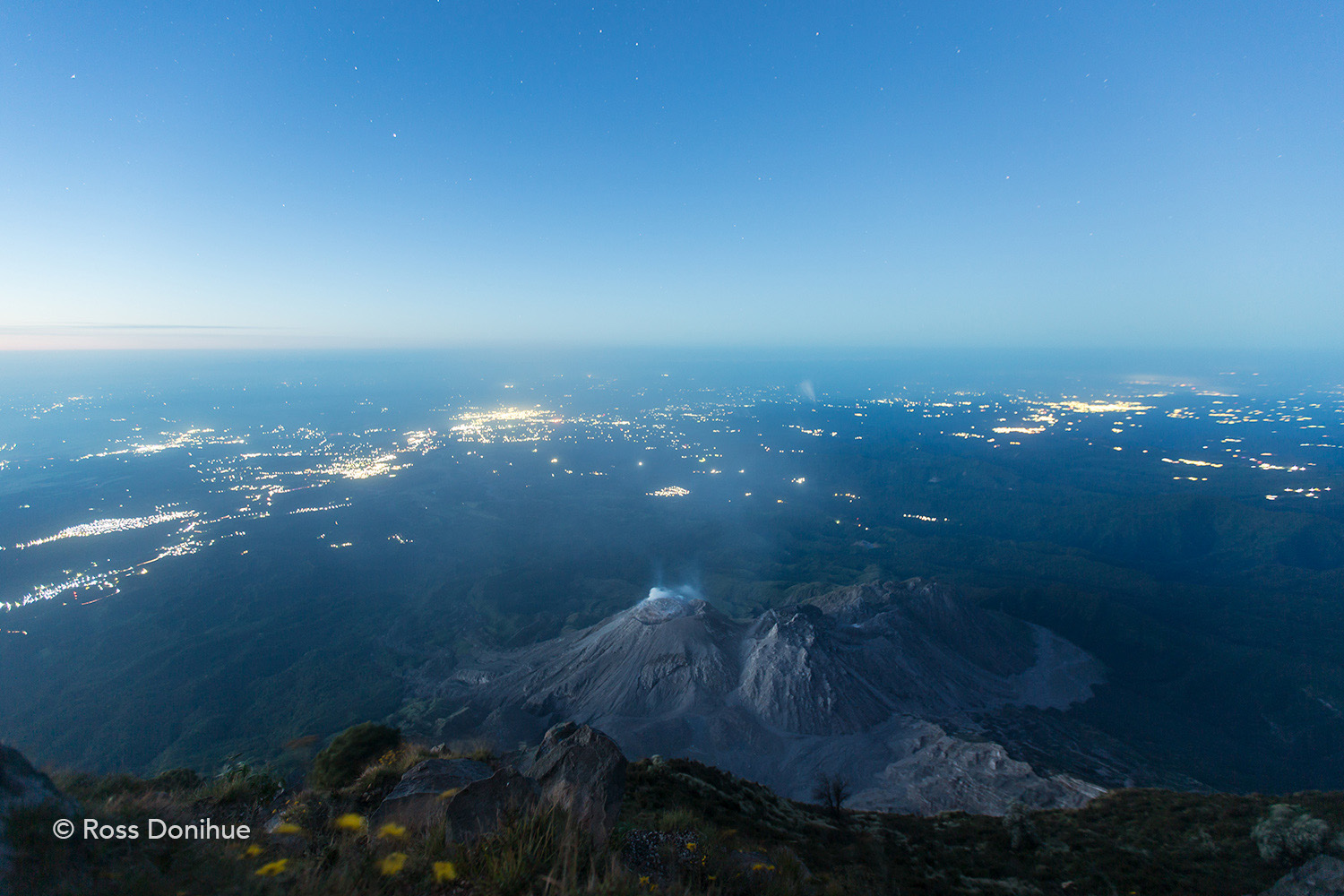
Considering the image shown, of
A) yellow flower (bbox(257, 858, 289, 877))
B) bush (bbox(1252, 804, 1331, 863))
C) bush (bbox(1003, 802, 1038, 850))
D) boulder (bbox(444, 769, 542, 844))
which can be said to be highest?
yellow flower (bbox(257, 858, 289, 877))

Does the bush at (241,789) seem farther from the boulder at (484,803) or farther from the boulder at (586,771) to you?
the boulder at (484,803)

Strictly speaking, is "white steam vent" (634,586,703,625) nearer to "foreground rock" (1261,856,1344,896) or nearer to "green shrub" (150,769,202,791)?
"green shrub" (150,769,202,791)

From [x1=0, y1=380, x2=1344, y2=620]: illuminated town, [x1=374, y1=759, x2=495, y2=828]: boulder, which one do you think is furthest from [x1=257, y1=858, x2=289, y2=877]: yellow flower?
[x1=0, y1=380, x2=1344, y2=620]: illuminated town

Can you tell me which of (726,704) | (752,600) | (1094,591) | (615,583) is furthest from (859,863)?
(1094,591)

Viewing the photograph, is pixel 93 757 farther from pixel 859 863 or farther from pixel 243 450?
pixel 243 450

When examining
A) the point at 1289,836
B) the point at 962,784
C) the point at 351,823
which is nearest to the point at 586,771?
the point at 351,823

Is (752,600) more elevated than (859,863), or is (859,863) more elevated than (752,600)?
(859,863)
